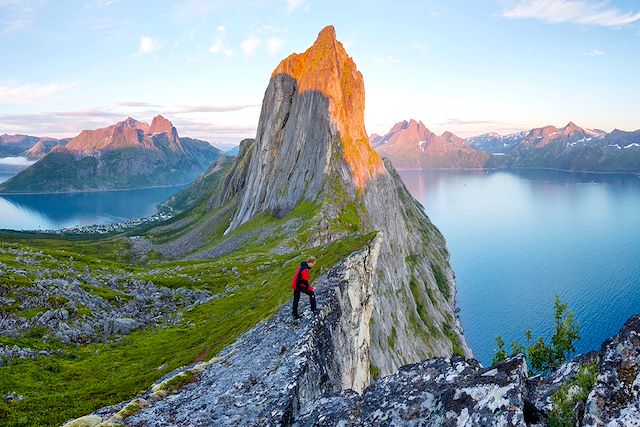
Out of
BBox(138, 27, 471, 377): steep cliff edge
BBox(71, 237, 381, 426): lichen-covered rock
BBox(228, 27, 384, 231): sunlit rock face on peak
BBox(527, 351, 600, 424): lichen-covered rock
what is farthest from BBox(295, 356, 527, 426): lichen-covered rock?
BBox(228, 27, 384, 231): sunlit rock face on peak

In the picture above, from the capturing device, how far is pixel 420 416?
13.0 metres

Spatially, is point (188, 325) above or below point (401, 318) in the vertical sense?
above

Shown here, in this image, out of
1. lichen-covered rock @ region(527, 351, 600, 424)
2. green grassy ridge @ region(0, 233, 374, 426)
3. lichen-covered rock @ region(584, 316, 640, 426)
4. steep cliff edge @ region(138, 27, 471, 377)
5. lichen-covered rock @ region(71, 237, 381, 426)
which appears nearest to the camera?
lichen-covered rock @ region(584, 316, 640, 426)

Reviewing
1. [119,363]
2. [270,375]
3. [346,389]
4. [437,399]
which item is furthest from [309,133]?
[437,399]

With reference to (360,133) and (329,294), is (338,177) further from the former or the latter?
(329,294)

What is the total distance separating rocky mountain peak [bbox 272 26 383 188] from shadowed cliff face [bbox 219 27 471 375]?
1.15 feet

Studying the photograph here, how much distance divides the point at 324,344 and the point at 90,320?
88.9ft

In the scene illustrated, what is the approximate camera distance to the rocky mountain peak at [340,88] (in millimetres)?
119562

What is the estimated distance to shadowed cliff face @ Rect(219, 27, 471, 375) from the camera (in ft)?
313

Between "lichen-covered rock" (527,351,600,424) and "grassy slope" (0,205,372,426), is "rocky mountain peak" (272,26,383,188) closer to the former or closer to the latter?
"grassy slope" (0,205,372,426)

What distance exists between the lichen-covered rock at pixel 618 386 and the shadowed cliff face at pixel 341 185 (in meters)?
63.3

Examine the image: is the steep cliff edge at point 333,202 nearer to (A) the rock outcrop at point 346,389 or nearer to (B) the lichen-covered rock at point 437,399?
(A) the rock outcrop at point 346,389

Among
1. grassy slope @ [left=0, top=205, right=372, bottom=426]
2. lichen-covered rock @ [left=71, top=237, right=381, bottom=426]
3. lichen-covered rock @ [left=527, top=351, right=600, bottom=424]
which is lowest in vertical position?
grassy slope @ [left=0, top=205, right=372, bottom=426]

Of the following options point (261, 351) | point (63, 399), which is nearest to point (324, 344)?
point (261, 351)
